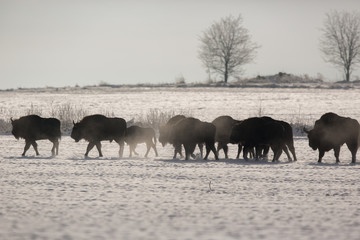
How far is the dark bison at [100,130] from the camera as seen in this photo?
657 inches

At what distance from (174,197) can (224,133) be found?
7.83 metres

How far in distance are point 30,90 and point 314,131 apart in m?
35.3

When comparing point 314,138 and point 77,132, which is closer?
point 314,138

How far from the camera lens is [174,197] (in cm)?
951

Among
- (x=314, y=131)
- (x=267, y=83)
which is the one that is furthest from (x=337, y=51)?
(x=314, y=131)

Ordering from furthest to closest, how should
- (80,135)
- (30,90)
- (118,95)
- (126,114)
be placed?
(30,90), (118,95), (126,114), (80,135)

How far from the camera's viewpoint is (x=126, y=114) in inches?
1208

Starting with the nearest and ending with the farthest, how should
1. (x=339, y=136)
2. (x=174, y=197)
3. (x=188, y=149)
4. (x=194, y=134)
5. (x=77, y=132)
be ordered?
(x=174, y=197) < (x=339, y=136) < (x=194, y=134) < (x=188, y=149) < (x=77, y=132)

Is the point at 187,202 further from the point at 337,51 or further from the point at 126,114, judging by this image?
the point at 337,51

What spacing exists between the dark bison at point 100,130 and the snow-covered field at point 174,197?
0.62 meters

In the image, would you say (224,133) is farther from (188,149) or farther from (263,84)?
(263,84)

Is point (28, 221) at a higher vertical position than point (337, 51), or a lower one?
lower

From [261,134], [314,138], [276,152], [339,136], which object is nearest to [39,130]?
[261,134]

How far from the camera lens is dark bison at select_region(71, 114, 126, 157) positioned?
1669cm
